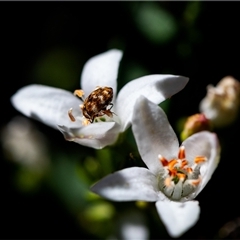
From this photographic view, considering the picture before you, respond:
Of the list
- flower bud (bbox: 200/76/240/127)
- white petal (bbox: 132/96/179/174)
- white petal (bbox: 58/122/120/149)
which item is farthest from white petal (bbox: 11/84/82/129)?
flower bud (bbox: 200/76/240/127)

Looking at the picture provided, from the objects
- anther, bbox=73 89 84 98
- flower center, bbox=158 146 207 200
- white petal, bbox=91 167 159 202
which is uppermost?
anther, bbox=73 89 84 98

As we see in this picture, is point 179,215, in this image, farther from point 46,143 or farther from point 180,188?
point 46,143

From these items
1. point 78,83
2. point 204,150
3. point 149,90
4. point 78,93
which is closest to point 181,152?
point 204,150

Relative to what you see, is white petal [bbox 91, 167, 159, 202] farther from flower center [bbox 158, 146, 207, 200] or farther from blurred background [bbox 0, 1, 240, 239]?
blurred background [bbox 0, 1, 240, 239]

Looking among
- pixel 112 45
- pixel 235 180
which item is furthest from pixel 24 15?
pixel 235 180

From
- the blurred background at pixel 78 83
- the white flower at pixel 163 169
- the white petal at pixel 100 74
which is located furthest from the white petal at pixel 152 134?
the white petal at pixel 100 74

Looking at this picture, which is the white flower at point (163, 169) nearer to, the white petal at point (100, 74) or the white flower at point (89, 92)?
the white flower at point (89, 92)

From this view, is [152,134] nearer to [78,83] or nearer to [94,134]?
[94,134]
